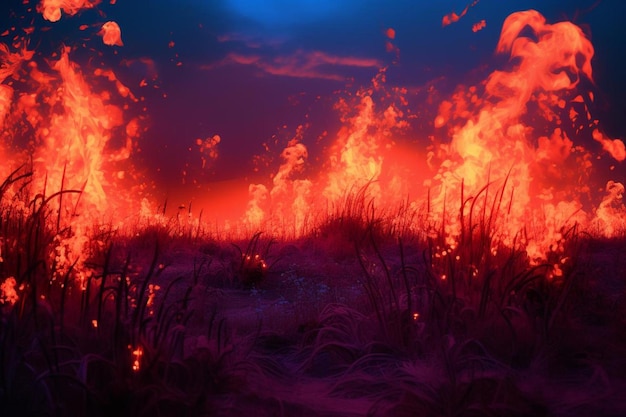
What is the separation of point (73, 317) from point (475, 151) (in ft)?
16.4

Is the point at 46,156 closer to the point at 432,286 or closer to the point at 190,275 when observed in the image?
the point at 190,275

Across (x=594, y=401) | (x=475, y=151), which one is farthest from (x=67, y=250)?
(x=475, y=151)

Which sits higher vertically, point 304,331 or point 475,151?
point 475,151

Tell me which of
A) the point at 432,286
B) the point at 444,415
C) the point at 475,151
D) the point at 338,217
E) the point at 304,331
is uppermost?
the point at 475,151

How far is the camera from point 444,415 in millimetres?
2152

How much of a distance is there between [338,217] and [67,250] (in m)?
3.81

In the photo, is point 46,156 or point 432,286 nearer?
point 432,286

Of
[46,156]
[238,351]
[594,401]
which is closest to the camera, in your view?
[594,401]

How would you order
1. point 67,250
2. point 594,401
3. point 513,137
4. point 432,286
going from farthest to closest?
point 513,137
point 67,250
point 432,286
point 594,401

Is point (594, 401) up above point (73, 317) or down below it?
below

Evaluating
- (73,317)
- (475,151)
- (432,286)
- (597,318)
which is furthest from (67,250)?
(475,151)

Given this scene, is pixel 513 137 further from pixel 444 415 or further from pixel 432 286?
pixel 444 415

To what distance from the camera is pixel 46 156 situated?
26.6ft

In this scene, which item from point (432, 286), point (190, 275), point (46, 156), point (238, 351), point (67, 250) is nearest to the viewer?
point (238, 351)
